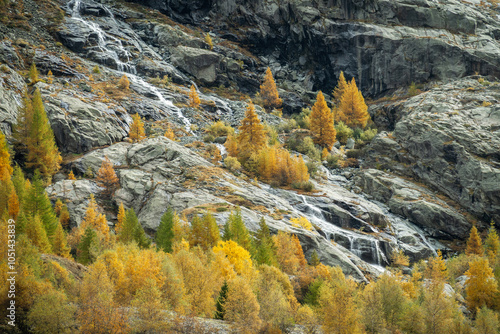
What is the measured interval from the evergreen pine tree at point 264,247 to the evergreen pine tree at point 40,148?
1128 inches

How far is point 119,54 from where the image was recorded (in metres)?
88.6

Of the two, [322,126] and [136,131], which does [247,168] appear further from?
[322,126]

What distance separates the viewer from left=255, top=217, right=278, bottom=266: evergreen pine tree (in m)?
34.9

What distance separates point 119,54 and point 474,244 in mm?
83726

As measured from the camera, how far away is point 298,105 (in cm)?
9981

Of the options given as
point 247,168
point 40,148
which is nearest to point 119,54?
point 40,148

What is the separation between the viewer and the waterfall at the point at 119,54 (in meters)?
76.8

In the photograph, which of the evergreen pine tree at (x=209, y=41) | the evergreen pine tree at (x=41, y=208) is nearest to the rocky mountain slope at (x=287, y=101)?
the evergreen pine tree at (x=209, y=41)

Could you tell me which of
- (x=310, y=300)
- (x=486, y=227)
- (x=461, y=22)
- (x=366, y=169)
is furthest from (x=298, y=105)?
(x=310, y=300)

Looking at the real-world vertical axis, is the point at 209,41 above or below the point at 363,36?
below

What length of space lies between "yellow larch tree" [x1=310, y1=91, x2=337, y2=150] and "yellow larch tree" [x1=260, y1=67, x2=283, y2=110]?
74.8ft

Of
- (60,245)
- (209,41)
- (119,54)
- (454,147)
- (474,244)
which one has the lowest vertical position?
(474,244)

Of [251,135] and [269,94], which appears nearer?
[251,135]

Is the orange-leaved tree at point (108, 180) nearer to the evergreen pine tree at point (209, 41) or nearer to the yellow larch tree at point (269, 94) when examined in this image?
the yellow larch tree at point (269, 94)
